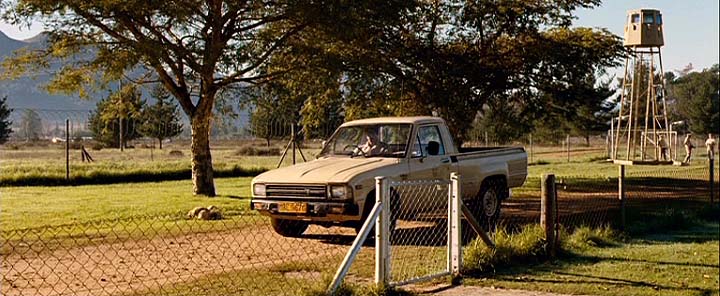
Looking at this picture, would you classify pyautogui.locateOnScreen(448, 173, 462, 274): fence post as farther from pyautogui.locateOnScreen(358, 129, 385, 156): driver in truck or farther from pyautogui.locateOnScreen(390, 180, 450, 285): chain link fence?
pyautogui.locateOnScreen(358, 129, 385, 156): driver in truck

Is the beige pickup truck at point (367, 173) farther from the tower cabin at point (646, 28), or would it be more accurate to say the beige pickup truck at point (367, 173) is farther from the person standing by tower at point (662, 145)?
the person standing by tower at point (662, 145)

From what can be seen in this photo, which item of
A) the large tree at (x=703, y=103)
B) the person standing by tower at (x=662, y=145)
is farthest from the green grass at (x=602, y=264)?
the large tree at (x=703, y=103)

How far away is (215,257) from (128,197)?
10.7 metres

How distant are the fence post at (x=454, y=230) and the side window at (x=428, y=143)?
10.7 ft

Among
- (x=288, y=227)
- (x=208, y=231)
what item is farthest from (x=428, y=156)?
(x=208, y=231)

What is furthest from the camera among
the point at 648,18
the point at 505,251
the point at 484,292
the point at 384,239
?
the point at 648,18

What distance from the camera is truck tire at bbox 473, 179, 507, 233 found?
13859 mm

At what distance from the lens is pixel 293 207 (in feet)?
36.8

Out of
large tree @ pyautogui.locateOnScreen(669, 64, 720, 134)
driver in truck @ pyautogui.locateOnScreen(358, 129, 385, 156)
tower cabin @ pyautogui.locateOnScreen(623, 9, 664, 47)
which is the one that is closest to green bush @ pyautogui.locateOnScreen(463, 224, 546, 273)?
driver in truck @ pyautogui.locateOnScreen(358, 129, 385, 156)

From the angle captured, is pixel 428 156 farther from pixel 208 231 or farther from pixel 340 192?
pixel 208 231

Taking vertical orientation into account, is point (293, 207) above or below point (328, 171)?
below

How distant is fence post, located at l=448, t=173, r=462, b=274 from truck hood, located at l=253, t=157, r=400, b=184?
2101 mm

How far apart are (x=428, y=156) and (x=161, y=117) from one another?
1568 cm

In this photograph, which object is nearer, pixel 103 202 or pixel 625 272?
pixel 625 272
